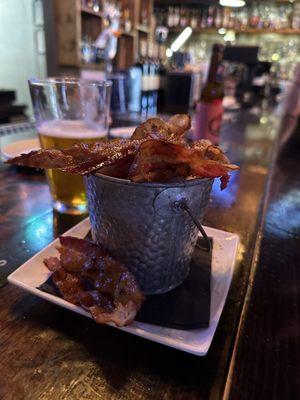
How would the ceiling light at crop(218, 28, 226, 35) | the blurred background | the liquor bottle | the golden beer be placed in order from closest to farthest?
1. the golden beer
2. the liquor bottle
3. the blurred background
4. the ceiling light at crop(218, 28, 226, 35)

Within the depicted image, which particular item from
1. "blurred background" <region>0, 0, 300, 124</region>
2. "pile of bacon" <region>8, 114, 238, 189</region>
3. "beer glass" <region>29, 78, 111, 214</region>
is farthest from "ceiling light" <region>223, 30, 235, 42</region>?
"pile of bacon" <region>8, 114, 238, 189</region>

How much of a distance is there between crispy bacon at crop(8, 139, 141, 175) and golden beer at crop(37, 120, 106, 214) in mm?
242

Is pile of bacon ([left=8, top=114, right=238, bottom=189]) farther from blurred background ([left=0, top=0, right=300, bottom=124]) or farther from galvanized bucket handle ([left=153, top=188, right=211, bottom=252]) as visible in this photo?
blurred background ([left=0, top=0, right=300, bottom=124])

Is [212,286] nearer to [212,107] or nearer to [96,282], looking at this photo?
[96,282]

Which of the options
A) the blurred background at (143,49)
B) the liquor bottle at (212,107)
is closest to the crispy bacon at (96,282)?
the liquor bottle at (212,107)

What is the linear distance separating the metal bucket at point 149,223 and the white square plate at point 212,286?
57 mm

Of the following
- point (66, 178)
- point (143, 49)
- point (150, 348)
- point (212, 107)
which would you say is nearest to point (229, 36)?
point (143, 49)

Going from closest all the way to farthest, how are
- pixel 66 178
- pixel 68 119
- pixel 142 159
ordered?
pixel 142 159
pixel 66 178
pixel 68 119

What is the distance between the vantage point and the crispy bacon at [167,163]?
0.31 meters

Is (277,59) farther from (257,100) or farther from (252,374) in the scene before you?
(252,374)

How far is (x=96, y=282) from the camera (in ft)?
1.16

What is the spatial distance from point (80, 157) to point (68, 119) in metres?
0.40

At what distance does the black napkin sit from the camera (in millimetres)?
332

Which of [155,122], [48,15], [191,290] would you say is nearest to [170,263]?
[191,290]
